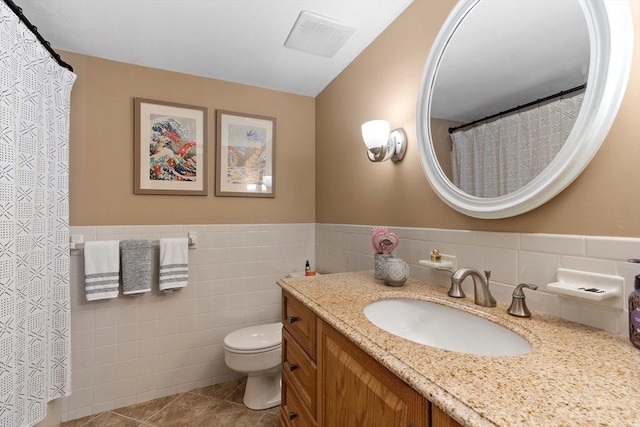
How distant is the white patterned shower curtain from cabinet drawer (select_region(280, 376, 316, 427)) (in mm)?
1134

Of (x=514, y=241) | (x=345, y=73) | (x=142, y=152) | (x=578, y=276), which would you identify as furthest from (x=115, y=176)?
(x=578, y=276)

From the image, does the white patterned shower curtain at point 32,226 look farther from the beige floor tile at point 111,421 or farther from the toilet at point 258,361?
the toilet at point 258,361

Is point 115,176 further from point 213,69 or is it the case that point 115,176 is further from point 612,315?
point 612,315

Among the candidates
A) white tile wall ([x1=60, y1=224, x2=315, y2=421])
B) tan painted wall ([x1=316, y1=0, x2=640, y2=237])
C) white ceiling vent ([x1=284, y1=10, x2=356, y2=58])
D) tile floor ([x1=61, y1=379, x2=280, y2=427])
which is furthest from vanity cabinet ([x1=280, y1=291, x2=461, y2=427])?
white ceiling vent ([x1=284, y1=10, x2=356, y2=58])

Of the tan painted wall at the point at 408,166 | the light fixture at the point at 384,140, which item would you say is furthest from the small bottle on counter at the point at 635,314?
the light fixture at the point at 384,140

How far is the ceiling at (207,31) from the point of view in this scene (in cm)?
150

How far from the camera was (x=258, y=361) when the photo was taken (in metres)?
1.81

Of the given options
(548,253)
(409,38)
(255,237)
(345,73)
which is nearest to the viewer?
(548,253)

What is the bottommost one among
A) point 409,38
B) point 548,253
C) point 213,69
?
point 548,253

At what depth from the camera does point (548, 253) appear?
910 mm

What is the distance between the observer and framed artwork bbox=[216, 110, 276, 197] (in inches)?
89.0

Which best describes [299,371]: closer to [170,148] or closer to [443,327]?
[443,327]

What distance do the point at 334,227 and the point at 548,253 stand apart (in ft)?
4.73

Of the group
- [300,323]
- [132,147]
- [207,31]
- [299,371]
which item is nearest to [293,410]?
[299,371]
